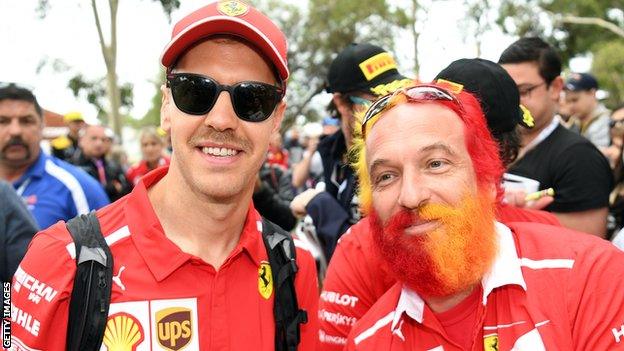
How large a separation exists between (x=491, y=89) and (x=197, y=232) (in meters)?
1.48

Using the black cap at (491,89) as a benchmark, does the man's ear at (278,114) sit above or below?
below

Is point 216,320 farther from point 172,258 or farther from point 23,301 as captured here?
point 23,301

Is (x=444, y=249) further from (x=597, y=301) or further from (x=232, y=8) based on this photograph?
(x=232, y=8)

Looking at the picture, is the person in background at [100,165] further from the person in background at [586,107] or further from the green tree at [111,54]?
the green tree at [111,54]

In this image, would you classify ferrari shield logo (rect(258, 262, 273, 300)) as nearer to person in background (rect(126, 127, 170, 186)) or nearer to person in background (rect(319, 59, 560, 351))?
person in background (rect(319, 59, 560, 351))

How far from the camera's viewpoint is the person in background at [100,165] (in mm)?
9102

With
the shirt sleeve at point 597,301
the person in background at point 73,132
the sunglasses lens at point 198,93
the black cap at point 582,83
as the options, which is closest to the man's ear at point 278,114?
the sunglasses lens at point 198,93

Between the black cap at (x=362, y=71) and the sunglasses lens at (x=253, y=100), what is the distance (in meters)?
1.64

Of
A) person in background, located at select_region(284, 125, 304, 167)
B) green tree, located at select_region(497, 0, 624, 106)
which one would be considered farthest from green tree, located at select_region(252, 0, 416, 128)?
person in background, located at select_region(284, 125, 304, 167)

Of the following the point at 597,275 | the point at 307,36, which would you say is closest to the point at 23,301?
the point at 597,275

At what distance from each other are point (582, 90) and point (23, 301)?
6597 mm

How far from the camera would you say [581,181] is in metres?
3.70

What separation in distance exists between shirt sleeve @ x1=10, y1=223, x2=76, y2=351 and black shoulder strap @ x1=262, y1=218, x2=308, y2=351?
70cm

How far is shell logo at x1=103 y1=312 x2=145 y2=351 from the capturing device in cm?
203
